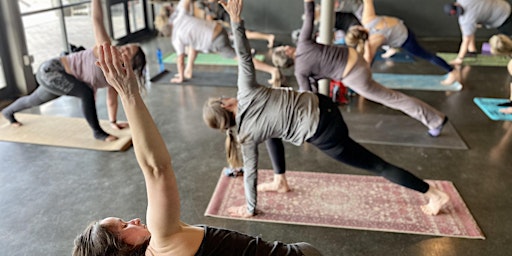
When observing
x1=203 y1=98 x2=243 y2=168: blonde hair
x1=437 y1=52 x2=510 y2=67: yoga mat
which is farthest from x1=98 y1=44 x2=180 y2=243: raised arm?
x1=437 y1=52 x2=510 y2=67: yoga mat

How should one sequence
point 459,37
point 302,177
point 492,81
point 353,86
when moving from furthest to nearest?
point 459,37 → point 492,81 → point 353,86 → point 302,177

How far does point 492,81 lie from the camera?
5891 mm

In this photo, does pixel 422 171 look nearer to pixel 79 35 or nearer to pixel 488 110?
pixel 488 110

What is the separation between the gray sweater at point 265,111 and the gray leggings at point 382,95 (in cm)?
130

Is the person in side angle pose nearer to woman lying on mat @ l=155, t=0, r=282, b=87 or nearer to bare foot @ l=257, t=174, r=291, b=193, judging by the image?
woman lying on mat @ l=155, t=0, r=282, b=87

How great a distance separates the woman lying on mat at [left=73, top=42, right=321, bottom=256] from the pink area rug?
146 centimetres

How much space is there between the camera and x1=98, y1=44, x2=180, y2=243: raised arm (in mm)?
1283

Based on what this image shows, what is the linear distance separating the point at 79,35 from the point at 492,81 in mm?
5840

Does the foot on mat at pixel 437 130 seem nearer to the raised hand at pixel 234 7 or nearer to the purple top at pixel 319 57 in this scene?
the purple top at pixel 319 57

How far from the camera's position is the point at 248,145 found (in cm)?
265

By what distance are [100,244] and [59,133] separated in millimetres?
3245

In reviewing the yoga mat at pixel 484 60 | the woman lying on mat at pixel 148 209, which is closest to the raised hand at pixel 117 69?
the woman lying on mat at pixel 148 209

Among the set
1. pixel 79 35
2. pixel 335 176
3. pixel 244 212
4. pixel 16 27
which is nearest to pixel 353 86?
pixel 335 176

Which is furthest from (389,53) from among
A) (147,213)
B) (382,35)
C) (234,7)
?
(147,213)
